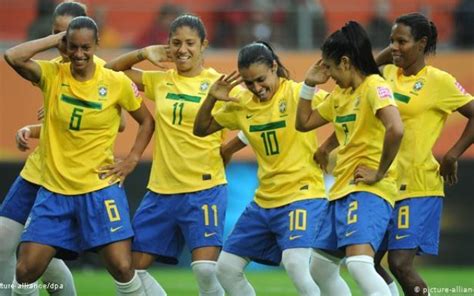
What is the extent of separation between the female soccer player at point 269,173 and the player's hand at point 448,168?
100cm

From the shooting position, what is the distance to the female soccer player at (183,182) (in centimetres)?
1058

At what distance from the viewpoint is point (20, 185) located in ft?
35.6

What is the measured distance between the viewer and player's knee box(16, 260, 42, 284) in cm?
1005

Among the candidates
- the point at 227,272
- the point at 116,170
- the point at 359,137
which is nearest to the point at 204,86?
the point at 116,170

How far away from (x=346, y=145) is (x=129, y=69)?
246 centimetres

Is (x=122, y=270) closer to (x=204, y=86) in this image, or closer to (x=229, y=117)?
(x=229, y=117)

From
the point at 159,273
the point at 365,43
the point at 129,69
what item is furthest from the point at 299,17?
the point at 365,43

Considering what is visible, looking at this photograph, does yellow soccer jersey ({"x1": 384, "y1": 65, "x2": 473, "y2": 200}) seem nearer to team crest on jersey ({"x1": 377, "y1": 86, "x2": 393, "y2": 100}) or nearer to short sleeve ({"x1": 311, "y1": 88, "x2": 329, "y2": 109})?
short sleeve ({"x1": 311, "y1": 88, "x2": 329, "y2": 109})

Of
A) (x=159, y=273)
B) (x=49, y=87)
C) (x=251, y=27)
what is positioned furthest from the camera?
(x=251, y=27)

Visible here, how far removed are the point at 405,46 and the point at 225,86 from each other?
1.43 meters

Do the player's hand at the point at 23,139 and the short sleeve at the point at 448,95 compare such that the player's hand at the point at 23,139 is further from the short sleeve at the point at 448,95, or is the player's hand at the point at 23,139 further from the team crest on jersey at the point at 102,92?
the short sleeve at the point at 448,95

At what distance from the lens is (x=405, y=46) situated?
10.3 m

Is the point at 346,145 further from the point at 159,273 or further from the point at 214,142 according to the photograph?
the point at 159,273

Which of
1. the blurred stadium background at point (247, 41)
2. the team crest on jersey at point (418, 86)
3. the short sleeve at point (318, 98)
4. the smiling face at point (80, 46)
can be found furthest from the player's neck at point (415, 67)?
the blurred stadium background at point (247, 41)
